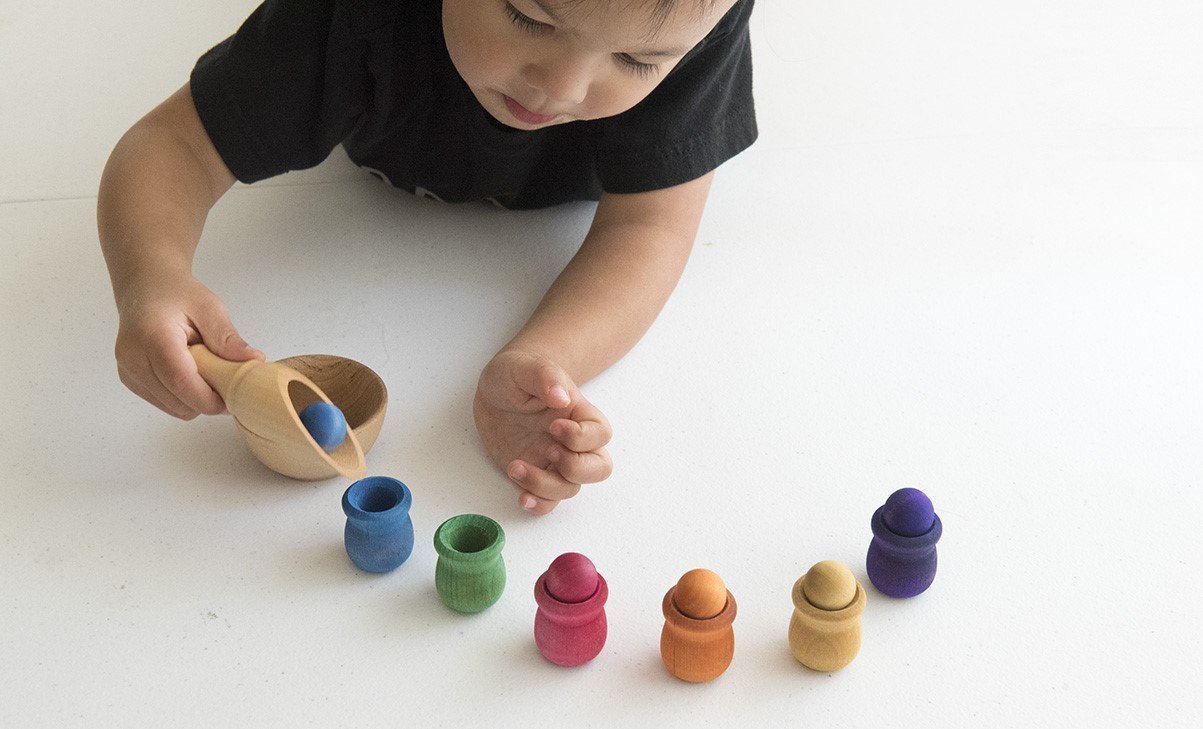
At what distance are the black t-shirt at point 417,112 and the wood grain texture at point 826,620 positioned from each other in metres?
0.41

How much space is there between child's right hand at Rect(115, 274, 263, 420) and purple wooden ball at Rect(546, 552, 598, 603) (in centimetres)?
25

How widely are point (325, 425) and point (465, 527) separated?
10 centimetres

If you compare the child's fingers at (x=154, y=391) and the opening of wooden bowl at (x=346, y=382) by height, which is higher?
the opening of wooden bowl at (x=346, y=382)

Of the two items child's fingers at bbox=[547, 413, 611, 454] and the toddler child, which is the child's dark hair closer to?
the toddler child

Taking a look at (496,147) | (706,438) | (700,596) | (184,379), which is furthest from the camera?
(496,147)

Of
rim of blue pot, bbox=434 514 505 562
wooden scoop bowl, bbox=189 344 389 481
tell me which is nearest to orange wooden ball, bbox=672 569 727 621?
rim of blue pot, bbox=434 514 505 562

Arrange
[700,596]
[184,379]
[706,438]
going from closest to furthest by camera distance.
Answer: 1. [700,596]
2. [184,379]
3. [706,438]

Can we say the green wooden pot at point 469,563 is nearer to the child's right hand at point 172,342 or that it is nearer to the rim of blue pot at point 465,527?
the rim of blue pot at point 465,527

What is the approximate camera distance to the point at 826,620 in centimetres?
73

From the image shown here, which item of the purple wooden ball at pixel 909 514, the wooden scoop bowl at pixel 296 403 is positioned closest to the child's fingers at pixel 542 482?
the wooden scoop bowl at pixel 296 403

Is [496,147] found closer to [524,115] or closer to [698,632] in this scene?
[524,115]

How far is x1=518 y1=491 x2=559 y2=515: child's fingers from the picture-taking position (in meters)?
0.85

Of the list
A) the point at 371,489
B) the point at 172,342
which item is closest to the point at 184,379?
the point at 172,342

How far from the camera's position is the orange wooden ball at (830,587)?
0.73 meters
